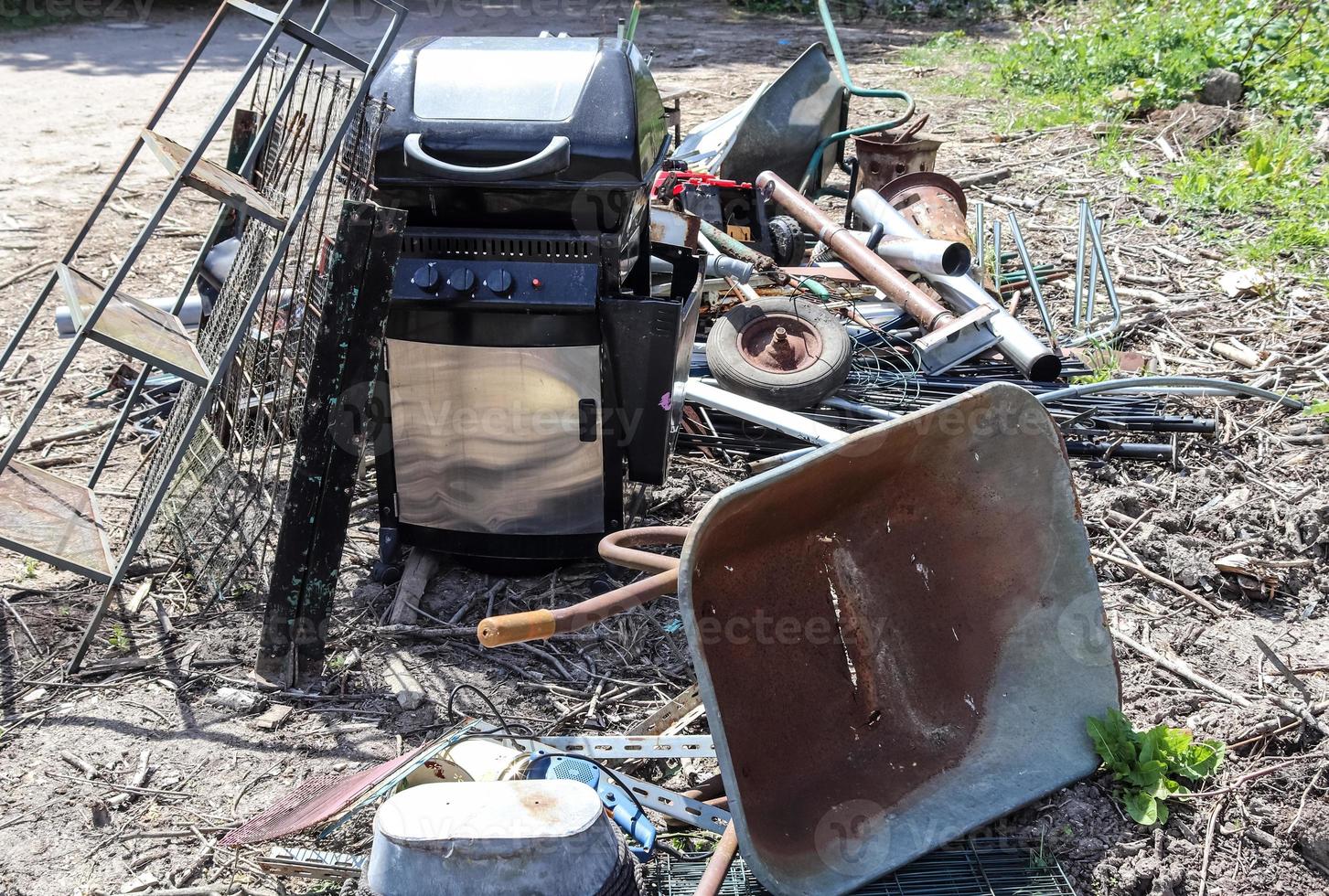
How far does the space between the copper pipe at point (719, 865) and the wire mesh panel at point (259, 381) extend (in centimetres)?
184

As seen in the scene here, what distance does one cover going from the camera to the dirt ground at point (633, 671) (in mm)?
2750

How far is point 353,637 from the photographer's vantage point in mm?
Answer: 3600

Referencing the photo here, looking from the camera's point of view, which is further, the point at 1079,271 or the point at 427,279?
the point at 1079,271

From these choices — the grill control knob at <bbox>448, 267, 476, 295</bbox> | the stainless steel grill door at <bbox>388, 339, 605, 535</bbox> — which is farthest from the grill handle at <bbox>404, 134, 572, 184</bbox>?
the stainless steel grill door at <bbox>388, 339, 605, 535</bbox>

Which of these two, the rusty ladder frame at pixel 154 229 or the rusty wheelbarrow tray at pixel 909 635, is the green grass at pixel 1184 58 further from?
the rusty ladder frame at pixel 154 229

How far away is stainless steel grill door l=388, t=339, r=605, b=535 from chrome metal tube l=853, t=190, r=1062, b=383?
2.52m

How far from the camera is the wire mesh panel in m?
3.41

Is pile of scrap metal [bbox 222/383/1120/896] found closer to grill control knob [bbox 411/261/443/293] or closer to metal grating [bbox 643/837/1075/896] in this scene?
metal grating [bbox 643/837/1075/896]

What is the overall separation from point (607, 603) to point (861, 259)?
12.5 ft

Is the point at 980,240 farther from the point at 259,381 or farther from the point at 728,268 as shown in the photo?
the point at 259,381

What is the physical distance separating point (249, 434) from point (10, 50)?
10803mm

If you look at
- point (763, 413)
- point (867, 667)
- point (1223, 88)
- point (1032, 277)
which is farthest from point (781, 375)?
point (1223, 88)

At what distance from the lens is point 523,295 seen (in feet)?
11.1

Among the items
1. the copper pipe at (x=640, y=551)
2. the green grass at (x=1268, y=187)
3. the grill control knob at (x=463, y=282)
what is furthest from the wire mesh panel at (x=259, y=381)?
the green grass at (x=1268, y=187)
